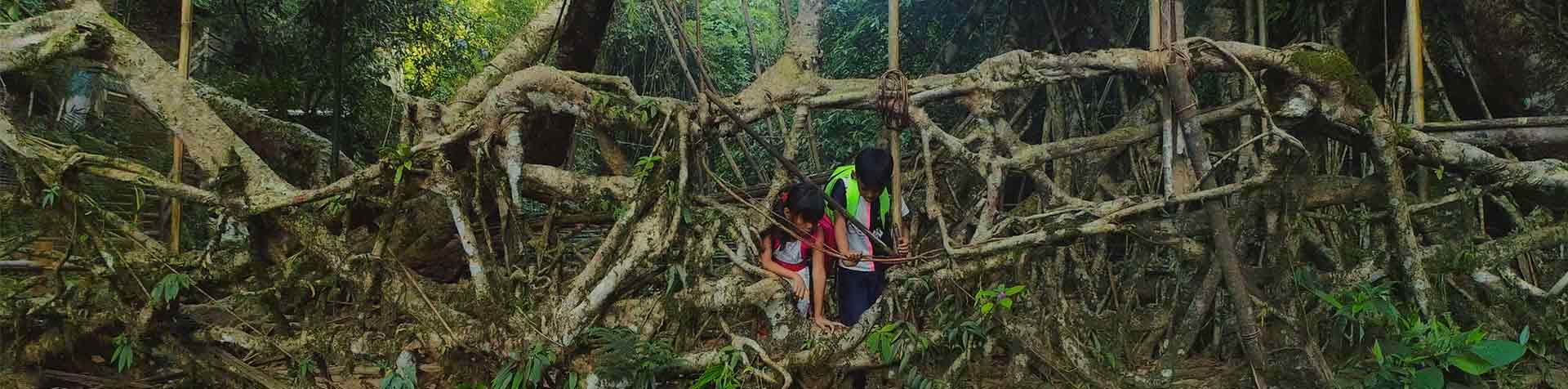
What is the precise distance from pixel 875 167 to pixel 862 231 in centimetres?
28

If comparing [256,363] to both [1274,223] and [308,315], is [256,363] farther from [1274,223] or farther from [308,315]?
[1274,223]

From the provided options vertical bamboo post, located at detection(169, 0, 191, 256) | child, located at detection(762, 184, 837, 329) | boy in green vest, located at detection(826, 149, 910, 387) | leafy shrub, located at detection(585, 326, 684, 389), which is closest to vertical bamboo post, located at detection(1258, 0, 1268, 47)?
boy in green vest, located at detection(826, 149, 910, 387)

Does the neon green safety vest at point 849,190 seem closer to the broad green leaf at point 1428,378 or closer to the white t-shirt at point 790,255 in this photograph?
the white t-shirt at point 790,255

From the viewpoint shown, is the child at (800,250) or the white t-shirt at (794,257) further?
the white t-shirt at (794,257)

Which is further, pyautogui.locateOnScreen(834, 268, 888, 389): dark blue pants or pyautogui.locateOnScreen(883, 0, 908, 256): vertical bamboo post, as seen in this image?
pyautogui.locateOnScreen(834, 268, 888, 389): dark blue pants

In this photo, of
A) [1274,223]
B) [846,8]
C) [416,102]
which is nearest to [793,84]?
[416,102]

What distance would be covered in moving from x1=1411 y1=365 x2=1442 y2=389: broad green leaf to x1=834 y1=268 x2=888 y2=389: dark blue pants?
6.24 ft

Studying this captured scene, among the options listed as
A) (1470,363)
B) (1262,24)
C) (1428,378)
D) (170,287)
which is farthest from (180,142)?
(1262,24)

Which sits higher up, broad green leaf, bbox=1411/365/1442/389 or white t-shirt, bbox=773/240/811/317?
white t-shirt, bbox=773/240/811/317

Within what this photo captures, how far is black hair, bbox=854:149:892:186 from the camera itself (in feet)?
12.1

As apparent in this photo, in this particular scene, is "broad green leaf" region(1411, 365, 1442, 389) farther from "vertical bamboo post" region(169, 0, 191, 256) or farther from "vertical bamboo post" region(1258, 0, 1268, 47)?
"vertical bamboo post" region(169, 0, 191, 256)

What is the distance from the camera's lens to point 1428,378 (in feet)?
10.4

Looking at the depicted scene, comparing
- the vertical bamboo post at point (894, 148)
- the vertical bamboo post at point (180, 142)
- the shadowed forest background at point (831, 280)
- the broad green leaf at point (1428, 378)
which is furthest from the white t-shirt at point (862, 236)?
the vertical bamboo post at point (180, 142)

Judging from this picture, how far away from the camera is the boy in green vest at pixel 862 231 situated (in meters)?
3.69
